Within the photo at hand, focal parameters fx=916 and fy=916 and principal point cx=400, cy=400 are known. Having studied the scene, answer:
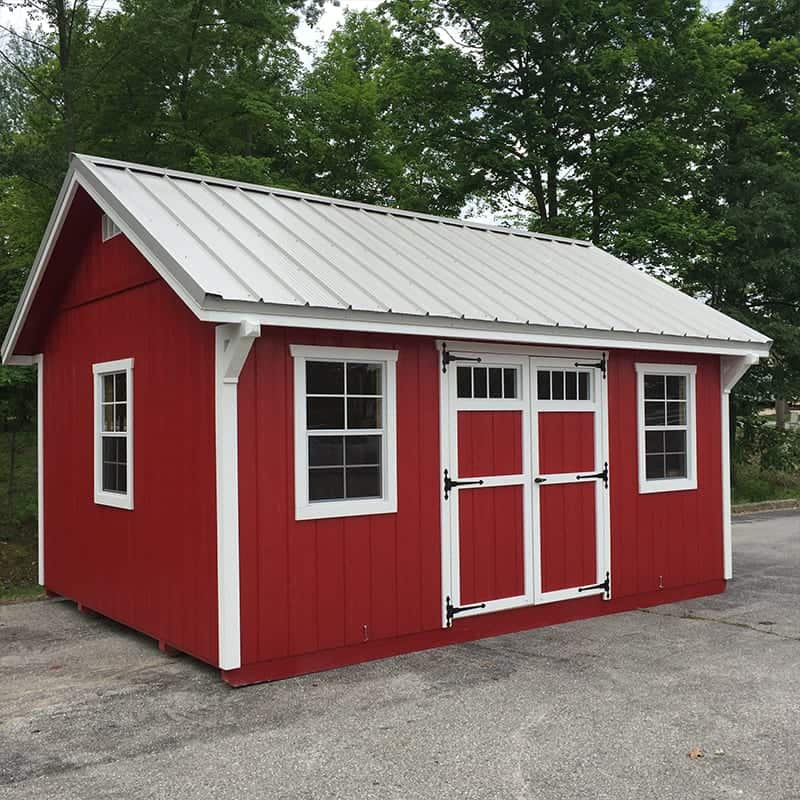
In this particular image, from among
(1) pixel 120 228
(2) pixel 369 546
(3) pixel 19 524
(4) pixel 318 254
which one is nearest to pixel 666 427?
(2) pixel 369 546

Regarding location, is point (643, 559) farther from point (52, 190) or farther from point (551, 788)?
point (52, 190)

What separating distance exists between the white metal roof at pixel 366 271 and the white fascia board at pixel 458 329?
0.03ft

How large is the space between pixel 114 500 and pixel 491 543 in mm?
3091

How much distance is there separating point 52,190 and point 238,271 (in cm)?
943

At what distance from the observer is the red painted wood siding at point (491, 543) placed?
7176 mm

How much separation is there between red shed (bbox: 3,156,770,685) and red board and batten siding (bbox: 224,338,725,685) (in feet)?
0.05

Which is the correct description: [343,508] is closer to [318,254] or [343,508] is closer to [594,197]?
[318,254]

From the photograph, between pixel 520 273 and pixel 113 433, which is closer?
pixel 113 433

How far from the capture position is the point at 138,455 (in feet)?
23.5

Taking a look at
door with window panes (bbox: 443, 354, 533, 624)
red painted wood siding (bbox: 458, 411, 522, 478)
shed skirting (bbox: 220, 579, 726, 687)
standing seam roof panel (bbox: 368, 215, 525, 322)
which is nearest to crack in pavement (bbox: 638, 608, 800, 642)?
shed skirting (bbox: 220, 579, 726, 687)

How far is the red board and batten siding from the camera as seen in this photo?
609 cm

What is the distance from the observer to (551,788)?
4270mm

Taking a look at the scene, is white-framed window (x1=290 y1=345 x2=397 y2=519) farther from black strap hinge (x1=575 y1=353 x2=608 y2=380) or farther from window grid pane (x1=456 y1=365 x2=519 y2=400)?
black strap hinge (x1=575 y1=353 x2=608 y2=380)

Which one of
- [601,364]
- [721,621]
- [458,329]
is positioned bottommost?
[721,621]
